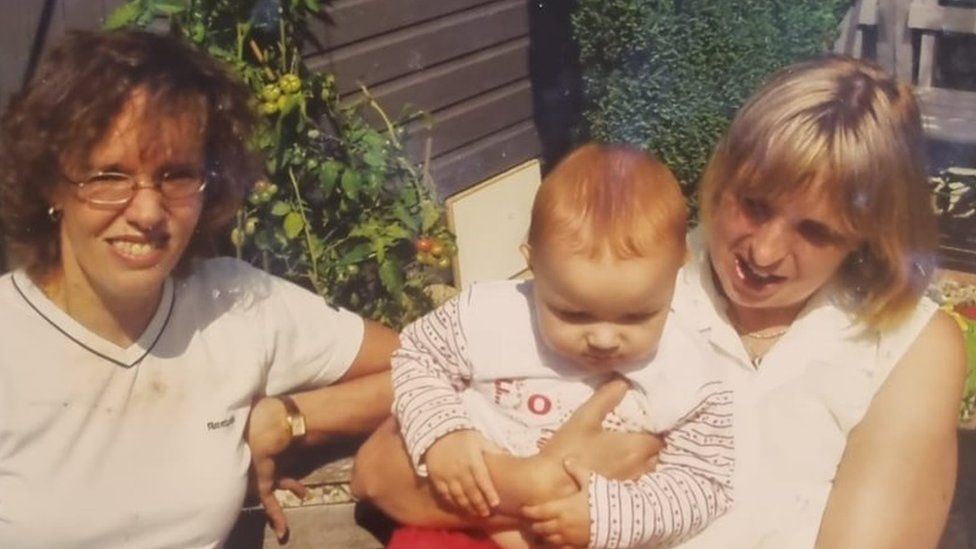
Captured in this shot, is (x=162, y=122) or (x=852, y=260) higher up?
(x=162, y=122)

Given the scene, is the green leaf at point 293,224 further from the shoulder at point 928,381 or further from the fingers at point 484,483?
the shoulder at point 928,381

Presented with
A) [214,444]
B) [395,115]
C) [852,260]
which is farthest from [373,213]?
[852,260]

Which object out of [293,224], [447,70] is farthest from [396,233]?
[447,70]

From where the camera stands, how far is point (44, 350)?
190 centimetres

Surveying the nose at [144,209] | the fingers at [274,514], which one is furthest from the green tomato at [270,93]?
the nose at [144,209]

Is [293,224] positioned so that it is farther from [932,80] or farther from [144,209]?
[932,80]

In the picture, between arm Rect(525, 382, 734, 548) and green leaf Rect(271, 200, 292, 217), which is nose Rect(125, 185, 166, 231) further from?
green leaf Rect(271, 200, 292, 217)

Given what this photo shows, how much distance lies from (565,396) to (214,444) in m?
0.55

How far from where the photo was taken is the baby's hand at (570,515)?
5.83ft

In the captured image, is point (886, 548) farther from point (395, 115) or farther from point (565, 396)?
point (395, 115)

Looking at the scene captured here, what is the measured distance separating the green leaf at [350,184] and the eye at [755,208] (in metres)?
1.42

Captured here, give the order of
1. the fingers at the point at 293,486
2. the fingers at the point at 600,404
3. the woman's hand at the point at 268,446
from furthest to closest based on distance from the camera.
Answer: the fingers at the point at 293,486 → the woman's hand at the point at 268,446 → the fingers at the point at 600,404

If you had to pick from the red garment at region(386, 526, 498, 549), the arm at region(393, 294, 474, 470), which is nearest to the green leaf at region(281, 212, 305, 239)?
the arm at region(393, 294, 474, 470)

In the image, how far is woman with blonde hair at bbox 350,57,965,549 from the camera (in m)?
1.86
